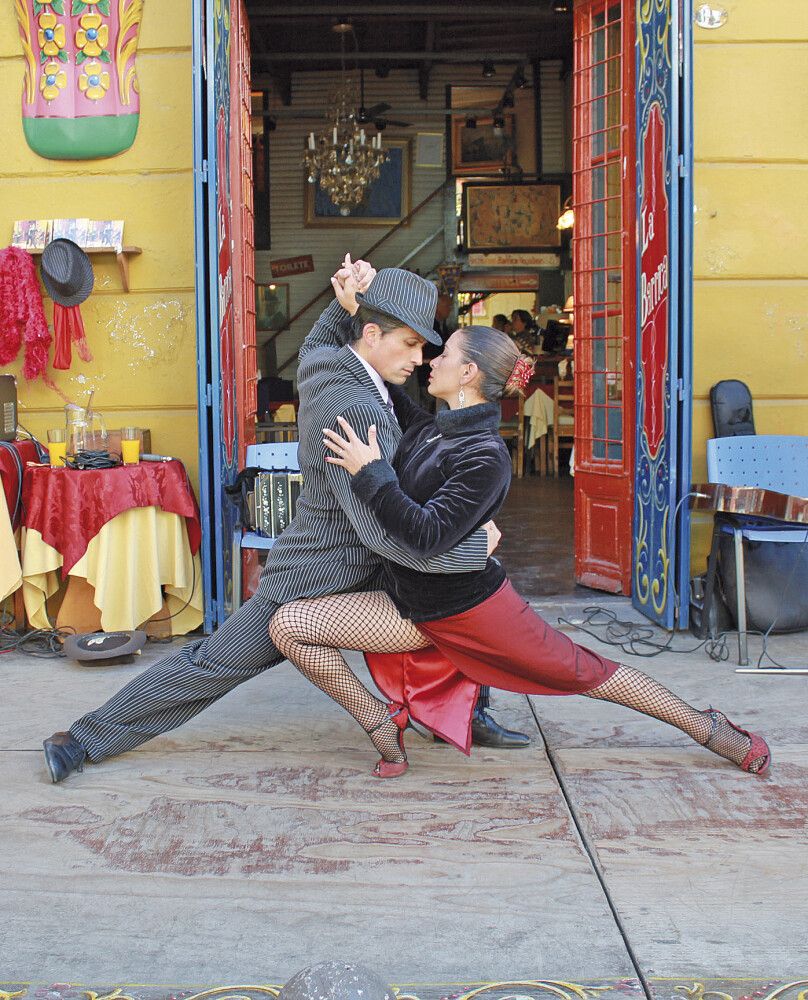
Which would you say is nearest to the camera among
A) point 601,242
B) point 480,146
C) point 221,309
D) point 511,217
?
point 221,309

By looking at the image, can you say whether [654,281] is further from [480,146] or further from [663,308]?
[480,146]

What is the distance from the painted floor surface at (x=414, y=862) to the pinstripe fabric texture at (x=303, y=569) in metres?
0.19

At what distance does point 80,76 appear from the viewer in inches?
227

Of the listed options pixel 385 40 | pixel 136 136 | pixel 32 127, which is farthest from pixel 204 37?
pixel 385 40

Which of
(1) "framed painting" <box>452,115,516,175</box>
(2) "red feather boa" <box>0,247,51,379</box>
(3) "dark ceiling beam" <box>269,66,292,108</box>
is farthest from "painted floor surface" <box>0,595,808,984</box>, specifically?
(1) "framed painting" <box>452,115,516,175</box>

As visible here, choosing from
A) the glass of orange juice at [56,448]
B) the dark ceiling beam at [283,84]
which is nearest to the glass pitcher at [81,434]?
the glass of orange juice at [56,448]

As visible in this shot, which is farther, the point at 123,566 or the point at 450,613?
the point at 123,566

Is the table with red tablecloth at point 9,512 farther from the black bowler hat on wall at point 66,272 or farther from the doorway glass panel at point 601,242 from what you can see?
the doorway glass panel at point 601,242

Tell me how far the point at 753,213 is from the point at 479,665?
139 inches

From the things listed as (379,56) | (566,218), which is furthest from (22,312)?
(566,218)

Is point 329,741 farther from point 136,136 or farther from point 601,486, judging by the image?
point 136,136

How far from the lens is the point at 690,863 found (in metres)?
3.02

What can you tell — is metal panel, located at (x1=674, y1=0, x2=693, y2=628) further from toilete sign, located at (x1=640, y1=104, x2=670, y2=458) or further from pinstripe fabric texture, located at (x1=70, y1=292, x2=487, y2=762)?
pinstripe fabric texture, located at (x1=70, y1=292, x2=487, y2=762)

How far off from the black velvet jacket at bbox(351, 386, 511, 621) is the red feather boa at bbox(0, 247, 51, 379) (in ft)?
9.64
